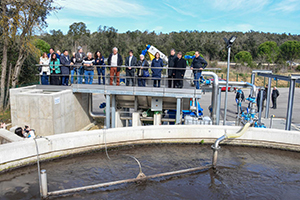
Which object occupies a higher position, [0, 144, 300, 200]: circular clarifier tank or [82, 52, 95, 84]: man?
[82, 52, 95, 84]: man

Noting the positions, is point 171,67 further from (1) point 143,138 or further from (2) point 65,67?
(2) point 65,67

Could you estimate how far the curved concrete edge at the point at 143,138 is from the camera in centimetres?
800

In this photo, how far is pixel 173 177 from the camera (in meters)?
7.49

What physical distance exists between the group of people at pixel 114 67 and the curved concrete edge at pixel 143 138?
244cm

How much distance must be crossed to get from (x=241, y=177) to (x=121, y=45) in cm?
4640

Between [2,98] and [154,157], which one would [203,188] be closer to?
[154,157]

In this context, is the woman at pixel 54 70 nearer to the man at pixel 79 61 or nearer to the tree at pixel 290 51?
the man at pixel 79 61

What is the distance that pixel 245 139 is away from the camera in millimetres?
9820

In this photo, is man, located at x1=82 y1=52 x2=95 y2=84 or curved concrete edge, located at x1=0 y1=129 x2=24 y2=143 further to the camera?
man, located at x1=82 y1=52 x2=95 y2=84

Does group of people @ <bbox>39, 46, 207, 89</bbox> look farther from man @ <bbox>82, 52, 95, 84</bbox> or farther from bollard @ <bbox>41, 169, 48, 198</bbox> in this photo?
bollard @ <bbox>41, 169, 48, 198</bbox>

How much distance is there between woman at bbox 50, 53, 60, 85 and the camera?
12.1 metres

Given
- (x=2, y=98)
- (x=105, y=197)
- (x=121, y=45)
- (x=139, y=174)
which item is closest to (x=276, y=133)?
(x=139, y=174)

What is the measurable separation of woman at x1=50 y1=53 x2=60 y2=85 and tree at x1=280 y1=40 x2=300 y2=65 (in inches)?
2290

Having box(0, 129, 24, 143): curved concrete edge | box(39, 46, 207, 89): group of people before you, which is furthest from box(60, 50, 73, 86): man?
box(0, 129, 24, 143): curved concrete edge
